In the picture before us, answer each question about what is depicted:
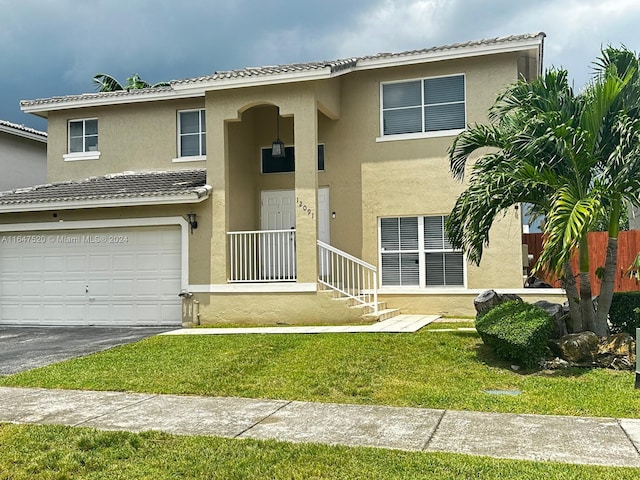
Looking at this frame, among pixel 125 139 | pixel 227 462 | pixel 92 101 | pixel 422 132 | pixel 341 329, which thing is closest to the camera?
pixel 227 462

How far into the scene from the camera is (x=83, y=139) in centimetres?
1823

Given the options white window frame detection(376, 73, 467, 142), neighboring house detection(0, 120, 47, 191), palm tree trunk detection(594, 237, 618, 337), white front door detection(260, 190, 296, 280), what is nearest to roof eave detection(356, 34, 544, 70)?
white window frame detection(376, 73, 467, 142)

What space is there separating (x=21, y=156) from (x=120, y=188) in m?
8.83

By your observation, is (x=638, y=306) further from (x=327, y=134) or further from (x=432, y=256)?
(x=327, y=134)

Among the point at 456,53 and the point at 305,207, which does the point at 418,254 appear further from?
the point at 456,53

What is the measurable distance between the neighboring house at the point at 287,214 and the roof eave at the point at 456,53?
3cm

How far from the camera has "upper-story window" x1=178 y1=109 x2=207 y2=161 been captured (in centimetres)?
1711

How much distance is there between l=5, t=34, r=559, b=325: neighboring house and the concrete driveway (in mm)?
875

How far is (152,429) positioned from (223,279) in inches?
324

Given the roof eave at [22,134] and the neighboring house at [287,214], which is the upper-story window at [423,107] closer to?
the neighboring house at [287,214]

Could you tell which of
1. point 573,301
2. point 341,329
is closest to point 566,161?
point 573,301

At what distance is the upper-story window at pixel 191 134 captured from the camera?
17.1 metres

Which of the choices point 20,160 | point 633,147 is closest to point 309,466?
point 633,147

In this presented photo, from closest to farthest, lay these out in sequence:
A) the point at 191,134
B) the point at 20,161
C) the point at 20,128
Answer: the point at 191,134
the point at 20,128
the point at 20,161
